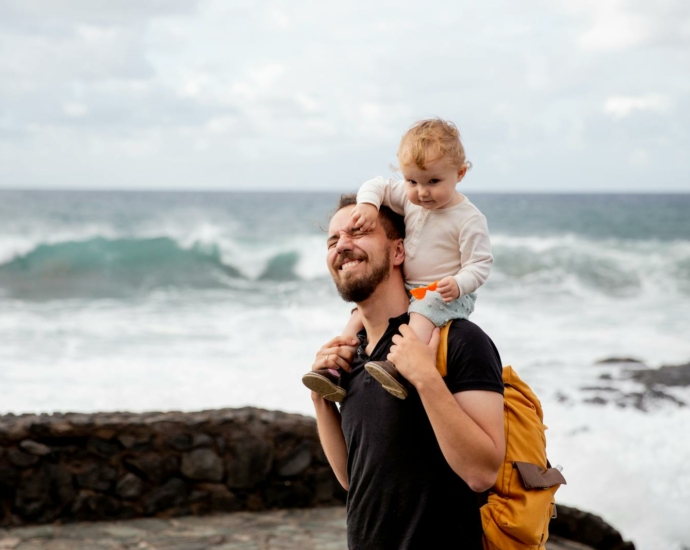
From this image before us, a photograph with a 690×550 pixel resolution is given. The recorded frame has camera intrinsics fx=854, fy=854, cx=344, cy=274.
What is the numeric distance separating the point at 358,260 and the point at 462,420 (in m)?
0.63

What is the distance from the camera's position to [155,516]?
5953mm

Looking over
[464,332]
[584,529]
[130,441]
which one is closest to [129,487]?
[130,441]

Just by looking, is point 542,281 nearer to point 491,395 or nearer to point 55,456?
point 55,456

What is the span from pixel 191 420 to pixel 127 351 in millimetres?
7307

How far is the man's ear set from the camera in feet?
8.80

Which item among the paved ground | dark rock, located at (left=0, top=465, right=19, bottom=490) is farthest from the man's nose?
dark rock, located at (left=0, top=465, right=19, bottom=490)

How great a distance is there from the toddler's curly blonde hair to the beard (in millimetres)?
331

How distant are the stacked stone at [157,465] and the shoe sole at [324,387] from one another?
3455 mm

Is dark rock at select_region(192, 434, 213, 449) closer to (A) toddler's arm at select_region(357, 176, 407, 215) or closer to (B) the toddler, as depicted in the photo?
(B) the toddler

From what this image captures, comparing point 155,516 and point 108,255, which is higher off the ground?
point 108,255

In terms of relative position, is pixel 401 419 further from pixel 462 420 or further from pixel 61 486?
pixel 61 486

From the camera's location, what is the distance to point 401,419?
7.96 feet

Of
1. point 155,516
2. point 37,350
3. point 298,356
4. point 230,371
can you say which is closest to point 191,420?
point 155,516

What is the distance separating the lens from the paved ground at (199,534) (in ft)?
18.0
